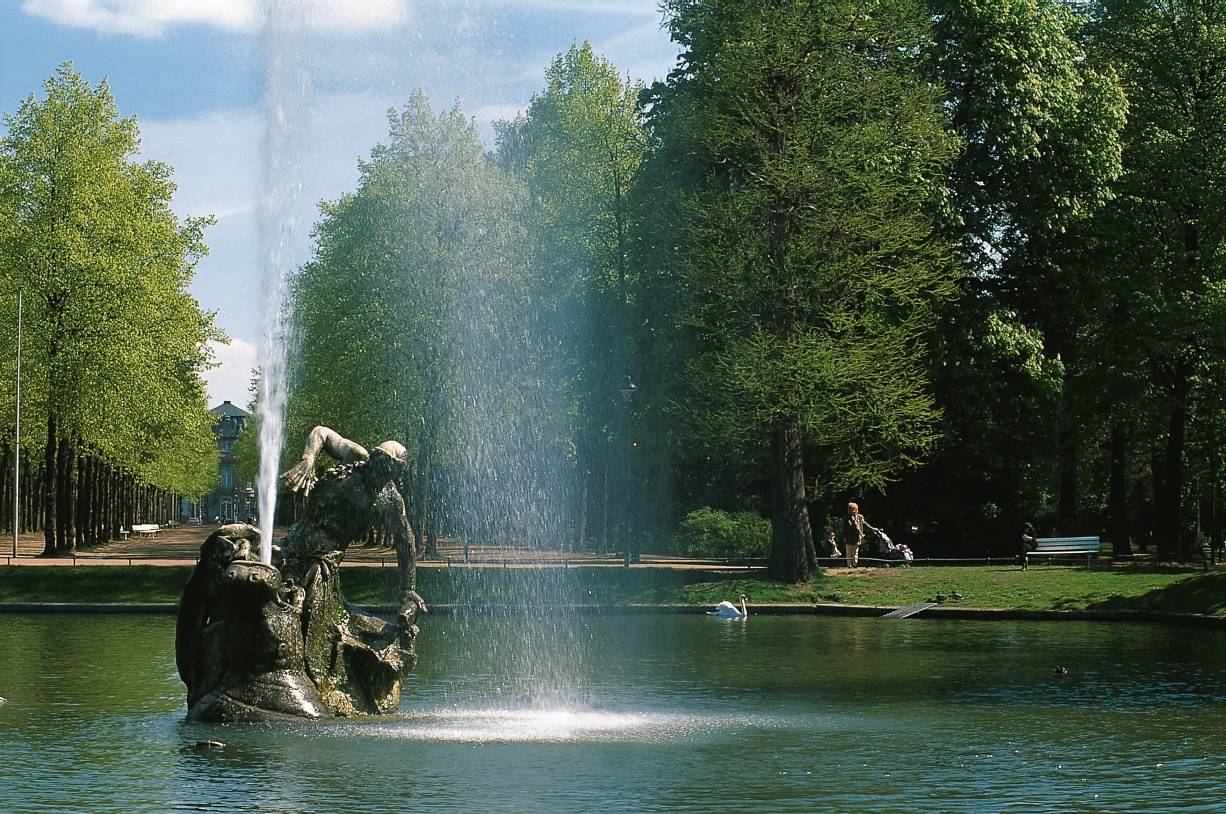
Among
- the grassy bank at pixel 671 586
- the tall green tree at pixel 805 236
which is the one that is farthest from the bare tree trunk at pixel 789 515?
the grassy bank at pixel 671 586

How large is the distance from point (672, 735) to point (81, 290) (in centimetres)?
4061

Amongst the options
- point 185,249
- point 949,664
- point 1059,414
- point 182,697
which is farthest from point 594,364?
point 182,697

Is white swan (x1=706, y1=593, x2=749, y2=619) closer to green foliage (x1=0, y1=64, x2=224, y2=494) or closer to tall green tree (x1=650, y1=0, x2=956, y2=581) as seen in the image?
tall green tree (x1=650, y1=0, x2=956, y2=581)

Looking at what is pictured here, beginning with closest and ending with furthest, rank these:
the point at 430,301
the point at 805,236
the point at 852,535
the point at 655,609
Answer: the point at 655,609, the point at 805,236, the point at 852,535, the point at 430,301

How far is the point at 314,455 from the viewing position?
18.4 m

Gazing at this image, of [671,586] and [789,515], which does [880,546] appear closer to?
[789,515]

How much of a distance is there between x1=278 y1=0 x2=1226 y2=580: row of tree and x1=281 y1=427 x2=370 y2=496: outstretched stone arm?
20.9 m

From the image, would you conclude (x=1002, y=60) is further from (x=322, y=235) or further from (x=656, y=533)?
(x=322, y=235)

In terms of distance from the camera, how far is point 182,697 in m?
20.5

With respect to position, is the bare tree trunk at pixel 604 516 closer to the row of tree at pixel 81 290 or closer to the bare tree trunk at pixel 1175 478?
the row of tree at pixel 81 290

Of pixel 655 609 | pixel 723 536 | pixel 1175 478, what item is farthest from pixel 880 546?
pixel 655 609

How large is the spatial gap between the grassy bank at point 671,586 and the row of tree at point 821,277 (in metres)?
1.91

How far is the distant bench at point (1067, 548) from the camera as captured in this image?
45250 mm

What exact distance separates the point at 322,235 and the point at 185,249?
8.24 metres
